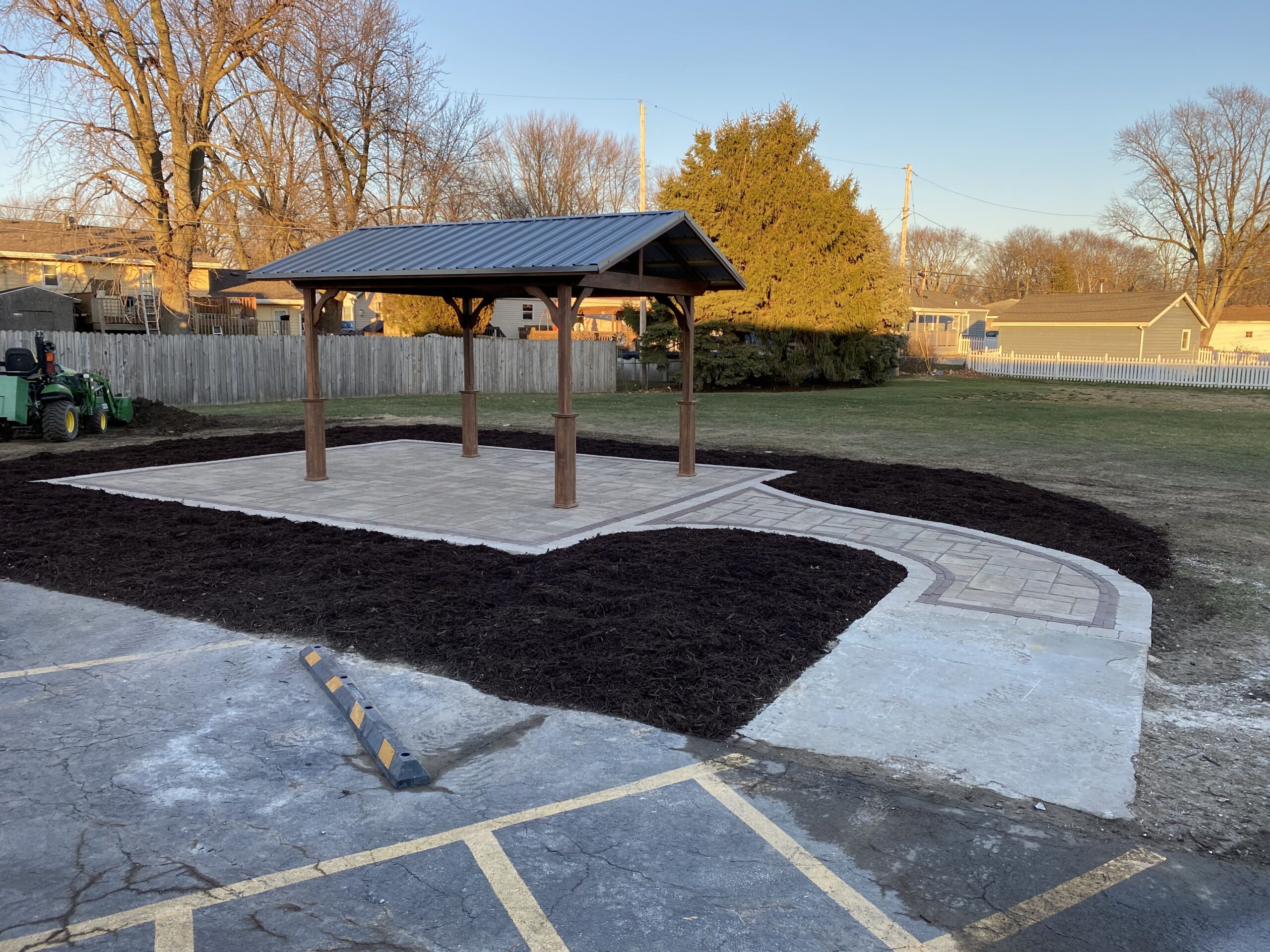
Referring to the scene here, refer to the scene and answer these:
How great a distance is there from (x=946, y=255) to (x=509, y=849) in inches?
3862

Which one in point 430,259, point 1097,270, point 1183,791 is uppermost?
point 1097,270

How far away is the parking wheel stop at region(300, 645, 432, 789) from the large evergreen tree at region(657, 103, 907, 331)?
28.6m

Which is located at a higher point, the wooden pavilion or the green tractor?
the wooden pavilion

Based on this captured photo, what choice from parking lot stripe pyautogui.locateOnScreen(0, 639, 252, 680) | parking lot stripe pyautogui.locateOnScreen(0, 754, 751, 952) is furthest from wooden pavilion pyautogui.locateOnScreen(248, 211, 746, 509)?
parking lot stripe pyautogui.locateOnScreen(0, 754, 751, 952)

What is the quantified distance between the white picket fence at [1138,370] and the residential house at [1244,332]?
65.1ft

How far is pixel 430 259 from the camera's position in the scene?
394 inches

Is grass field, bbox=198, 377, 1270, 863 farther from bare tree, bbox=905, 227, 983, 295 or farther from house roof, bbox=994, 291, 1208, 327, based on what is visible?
bare tree, bbox=905, 227, 983, 295

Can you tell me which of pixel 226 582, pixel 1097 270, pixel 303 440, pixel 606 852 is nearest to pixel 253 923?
pixel 606 852

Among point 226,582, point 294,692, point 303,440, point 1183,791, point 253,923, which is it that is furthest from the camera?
point 303,440

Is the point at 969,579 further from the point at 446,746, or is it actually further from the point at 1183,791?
the point at 446,746

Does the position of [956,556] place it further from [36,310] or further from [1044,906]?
[36,310]

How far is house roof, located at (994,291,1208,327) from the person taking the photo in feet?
148

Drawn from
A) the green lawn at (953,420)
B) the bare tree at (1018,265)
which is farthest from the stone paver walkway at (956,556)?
the bare tree at (1018,265)

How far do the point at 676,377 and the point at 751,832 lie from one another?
31.9 meters
